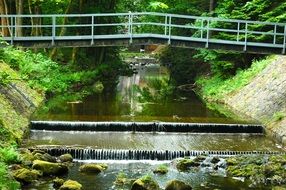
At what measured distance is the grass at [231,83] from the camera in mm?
27938

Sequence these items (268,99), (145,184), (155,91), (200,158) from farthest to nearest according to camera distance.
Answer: (155,91) < (268,99) < (200,158) < (145,184)

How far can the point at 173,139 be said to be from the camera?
792 inches

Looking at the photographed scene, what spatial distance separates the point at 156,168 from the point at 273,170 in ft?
12.1

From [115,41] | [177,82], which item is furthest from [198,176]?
[177,82]

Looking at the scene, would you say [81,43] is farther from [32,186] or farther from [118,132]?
[32,186]

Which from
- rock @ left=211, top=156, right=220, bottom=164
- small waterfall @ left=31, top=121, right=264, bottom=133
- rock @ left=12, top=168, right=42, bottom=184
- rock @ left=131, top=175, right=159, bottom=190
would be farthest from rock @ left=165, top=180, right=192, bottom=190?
small waterfall @ left=31, top=121, right=264, bottom=133

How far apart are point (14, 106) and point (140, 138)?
5.48 m

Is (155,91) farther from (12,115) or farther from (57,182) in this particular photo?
(57,182)

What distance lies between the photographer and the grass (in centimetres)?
2794

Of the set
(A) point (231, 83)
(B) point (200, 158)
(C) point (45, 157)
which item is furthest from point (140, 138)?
(A) point (231, 83)

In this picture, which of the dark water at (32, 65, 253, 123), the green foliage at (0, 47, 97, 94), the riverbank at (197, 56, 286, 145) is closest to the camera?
the riverbank at (197, 56, 286, 145)

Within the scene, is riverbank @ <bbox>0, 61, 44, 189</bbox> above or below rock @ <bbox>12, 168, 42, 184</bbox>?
above

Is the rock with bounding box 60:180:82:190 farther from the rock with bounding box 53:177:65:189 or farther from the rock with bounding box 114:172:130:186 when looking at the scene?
the rock with bounding box 114:172:130:186

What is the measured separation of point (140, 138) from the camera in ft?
66.0
